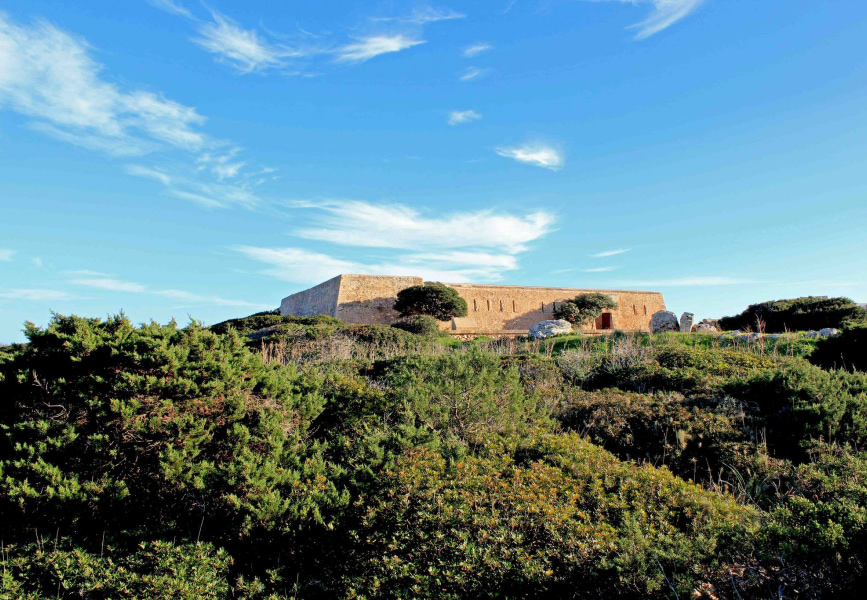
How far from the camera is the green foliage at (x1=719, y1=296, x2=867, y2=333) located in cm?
1648

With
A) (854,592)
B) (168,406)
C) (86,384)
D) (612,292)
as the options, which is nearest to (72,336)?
(86,384)

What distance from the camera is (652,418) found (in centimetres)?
589

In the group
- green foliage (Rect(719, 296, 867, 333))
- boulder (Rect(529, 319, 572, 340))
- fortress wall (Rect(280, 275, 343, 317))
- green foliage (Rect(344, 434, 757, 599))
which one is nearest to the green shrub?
green foliage (Rect(344, 434, 757, 599))

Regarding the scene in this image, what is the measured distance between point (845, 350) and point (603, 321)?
2383 centimetres

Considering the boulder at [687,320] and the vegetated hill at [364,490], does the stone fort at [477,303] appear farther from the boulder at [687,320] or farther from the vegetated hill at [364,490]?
the vegetated hill at [364,490]

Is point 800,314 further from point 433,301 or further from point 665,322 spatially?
point 433,301

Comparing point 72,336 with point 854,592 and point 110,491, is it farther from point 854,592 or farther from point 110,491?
point 854,592

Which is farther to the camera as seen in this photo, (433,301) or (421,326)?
(433,301)

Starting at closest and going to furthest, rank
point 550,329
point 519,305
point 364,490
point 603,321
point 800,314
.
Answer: point 364,490
point 550,329
point 800,314
point 519,305
point 603,321

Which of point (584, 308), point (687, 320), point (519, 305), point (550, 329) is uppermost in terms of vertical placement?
point (519, 305)

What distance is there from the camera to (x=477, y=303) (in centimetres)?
2973

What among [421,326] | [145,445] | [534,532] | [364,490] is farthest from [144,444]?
[421,326]

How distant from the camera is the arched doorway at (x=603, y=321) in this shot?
3267 centimetres

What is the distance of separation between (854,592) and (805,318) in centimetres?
1854
